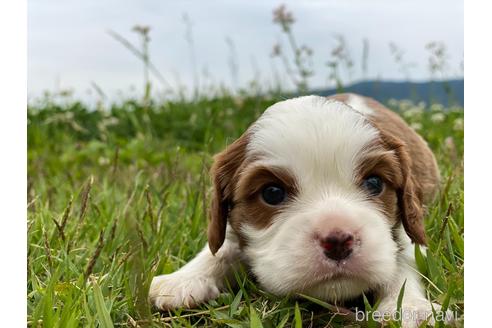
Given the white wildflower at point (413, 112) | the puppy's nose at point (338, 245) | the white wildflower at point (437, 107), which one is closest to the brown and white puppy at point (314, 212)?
the puppy's nose at point (338, 245)

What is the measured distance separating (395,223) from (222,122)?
241 inches

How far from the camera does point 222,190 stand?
310 cm

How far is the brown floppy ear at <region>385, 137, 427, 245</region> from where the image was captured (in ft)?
9.85

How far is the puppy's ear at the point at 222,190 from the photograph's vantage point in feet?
9.98

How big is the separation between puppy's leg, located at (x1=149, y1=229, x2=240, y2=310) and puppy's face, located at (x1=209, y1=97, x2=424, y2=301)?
191 mm

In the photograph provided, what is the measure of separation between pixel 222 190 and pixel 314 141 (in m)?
0.61

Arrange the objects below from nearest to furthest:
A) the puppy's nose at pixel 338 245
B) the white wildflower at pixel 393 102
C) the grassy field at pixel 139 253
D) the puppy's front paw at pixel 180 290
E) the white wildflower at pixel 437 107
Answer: the puppy's nose at pixel 338 245, the grassy field at pixel 139 253, the puppy's front paw at pixel 180 290, the white wildflower at pixel 437 107, the white wildflower at pixel 393 102

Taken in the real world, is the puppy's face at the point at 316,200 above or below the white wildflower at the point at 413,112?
below

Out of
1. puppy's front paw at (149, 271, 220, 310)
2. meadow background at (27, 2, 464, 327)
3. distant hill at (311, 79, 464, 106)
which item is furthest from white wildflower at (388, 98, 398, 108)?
puppy's front paw at (149, 271, 220, 310)

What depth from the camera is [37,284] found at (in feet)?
9.91

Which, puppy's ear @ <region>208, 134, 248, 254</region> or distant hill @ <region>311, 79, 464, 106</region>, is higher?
distant hill @ <region>311, 79, 464, 106</region>

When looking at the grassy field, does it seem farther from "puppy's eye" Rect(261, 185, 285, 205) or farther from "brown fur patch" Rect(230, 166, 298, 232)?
"puppy's eye" Rect(261, 185, 285, 205)

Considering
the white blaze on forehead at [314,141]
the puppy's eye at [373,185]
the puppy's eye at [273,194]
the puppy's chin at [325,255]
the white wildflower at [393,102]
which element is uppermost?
the white wildflower at [393,102]

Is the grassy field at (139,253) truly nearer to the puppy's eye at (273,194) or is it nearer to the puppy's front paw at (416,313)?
the puppy's front paw at (416,313)
